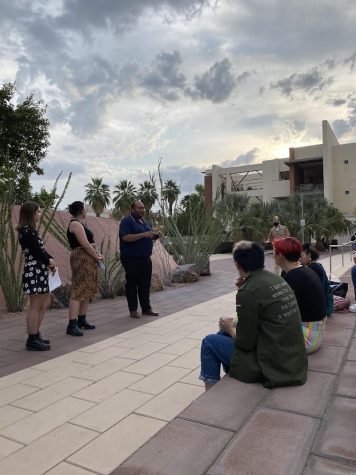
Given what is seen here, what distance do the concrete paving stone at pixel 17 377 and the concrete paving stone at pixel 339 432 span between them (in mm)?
2697

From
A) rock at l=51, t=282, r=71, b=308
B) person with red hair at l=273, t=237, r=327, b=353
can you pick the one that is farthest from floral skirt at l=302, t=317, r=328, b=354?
rock at l=51, t=282, r=71, b=308

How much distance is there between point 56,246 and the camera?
8469 mm

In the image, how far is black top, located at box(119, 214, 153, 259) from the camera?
20.6ft

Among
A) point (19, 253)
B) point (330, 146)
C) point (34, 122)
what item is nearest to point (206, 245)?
point (19, 253)

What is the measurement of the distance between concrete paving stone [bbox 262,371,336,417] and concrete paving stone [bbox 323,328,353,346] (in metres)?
1.09

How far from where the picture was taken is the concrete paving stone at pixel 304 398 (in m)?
2.37

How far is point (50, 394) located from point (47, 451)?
0.95 m

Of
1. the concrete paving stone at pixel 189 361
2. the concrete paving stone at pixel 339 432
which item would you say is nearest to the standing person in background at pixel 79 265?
the concrete paving stone at pixel 189 361

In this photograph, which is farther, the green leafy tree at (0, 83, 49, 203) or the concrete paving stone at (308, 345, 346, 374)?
the green leafy tree at (0, 83, 49, 203)

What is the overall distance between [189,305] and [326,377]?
4.80m

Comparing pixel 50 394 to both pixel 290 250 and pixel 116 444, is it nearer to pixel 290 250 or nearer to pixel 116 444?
pixel 116 444

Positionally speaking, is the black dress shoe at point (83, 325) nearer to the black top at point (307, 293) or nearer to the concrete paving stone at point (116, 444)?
the concrete paving stone at point (116, 444)

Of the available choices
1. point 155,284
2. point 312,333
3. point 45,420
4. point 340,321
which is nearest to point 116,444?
point 45,420

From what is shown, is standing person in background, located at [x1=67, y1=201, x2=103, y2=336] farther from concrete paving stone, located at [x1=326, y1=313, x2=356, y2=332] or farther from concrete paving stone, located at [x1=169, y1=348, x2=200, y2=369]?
concrete paving stone, located at [x1=326, y1=313, x2=356, y2=332]
